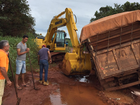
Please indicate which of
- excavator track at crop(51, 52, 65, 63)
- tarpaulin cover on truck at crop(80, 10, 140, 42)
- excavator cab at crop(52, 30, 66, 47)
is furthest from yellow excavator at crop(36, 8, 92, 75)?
excavator cab at crop(52, 30, 66, 47)

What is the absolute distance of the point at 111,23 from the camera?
4305 millimetres

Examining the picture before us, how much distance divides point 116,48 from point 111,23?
93 centimetres

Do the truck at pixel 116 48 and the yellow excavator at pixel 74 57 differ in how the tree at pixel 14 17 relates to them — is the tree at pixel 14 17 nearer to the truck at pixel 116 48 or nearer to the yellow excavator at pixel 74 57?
the yellow excavator at pixel 74 57

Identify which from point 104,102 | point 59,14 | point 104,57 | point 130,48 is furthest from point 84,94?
point 59,14

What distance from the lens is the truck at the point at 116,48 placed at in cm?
411

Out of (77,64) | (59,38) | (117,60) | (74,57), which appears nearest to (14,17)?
(59,38)

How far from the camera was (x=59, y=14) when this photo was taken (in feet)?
25.3

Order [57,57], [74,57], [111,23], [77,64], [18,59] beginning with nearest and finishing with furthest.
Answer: [18,59] < [111,23] < [77,64] < [74,57] < [57,57]

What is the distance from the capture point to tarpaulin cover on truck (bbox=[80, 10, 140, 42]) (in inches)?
165

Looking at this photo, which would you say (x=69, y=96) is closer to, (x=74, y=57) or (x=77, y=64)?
(x=77, y=64)

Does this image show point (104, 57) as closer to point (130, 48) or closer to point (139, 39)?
point (130, 48)

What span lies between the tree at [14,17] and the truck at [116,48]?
1217 cm

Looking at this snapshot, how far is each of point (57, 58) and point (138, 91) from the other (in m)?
6.49

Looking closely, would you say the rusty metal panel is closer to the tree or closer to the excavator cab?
the excavator cab
